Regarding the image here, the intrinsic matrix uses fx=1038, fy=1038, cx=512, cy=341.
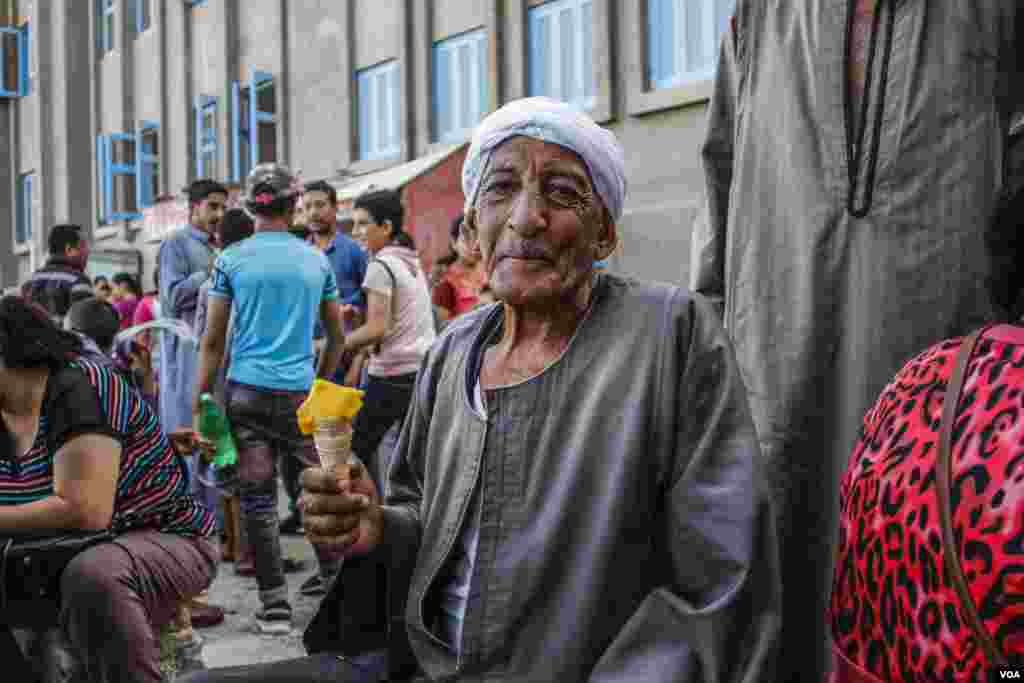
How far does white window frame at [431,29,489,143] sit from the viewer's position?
1328 centimetres

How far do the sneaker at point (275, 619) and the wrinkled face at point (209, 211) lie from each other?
9.47ft

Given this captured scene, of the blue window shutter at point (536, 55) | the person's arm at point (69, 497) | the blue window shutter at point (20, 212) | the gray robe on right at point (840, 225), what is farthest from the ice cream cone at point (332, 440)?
the blue window shutter at point (20, 212)

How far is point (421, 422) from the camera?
6.63 feet

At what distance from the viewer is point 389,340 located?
211 inches

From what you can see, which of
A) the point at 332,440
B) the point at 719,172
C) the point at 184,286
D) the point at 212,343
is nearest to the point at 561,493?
the point at 332,440

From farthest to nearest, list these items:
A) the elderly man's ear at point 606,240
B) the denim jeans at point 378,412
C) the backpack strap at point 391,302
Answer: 1. the backpack strap at point 391,302
2. the denim jeans at point 378,412
3. the elderly man's ear at point 606,240

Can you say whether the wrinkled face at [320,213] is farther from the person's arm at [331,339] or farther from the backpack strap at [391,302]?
the person's arm at [331,339]

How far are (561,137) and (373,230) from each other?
4044 mm

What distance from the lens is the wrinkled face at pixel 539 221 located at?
5.93 feet

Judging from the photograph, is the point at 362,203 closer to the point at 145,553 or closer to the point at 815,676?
the point at 145,553

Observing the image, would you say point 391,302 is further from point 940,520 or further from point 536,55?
point 536,55

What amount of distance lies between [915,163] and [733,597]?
1015 millimetres

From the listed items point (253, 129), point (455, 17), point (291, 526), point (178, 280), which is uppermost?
point (455, 17)

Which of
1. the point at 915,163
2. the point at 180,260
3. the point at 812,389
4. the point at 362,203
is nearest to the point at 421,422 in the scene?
the point at 812,389
